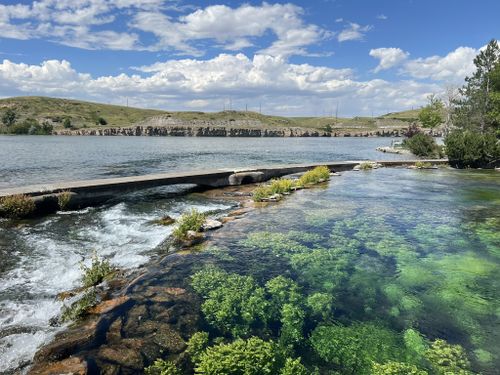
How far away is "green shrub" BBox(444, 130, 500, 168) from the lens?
148ft

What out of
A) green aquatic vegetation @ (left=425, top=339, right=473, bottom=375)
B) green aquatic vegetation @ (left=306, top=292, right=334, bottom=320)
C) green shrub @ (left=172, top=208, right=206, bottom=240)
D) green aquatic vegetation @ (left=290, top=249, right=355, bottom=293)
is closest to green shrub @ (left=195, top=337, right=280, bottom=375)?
green aquatic vegetation @ (left=306, top=292, right=334, bottom=320)

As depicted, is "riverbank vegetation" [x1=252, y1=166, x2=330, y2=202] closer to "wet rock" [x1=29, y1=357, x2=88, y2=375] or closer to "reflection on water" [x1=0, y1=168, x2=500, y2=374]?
"reflection on water" [x1=0, y1=168, x2=500, y2=374]

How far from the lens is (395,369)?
682 centimetres

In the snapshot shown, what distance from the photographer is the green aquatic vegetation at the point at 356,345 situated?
7.28 m

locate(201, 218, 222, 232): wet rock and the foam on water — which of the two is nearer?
the foam on water

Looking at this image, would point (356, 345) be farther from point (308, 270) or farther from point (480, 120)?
→ point (480, 120)

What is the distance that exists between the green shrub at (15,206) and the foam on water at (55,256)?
1228mm

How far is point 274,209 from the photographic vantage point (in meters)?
21.2

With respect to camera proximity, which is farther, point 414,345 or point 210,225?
point 210,225

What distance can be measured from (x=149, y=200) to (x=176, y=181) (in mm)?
2756

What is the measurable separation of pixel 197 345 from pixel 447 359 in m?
5.12

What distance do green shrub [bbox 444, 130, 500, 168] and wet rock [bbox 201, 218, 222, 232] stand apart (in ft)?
132

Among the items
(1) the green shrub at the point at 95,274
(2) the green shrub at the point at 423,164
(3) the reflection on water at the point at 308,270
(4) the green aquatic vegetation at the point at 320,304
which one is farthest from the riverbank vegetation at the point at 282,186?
(2) the green shrub at the point at 423,164

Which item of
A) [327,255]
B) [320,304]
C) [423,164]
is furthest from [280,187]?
[423,164]
